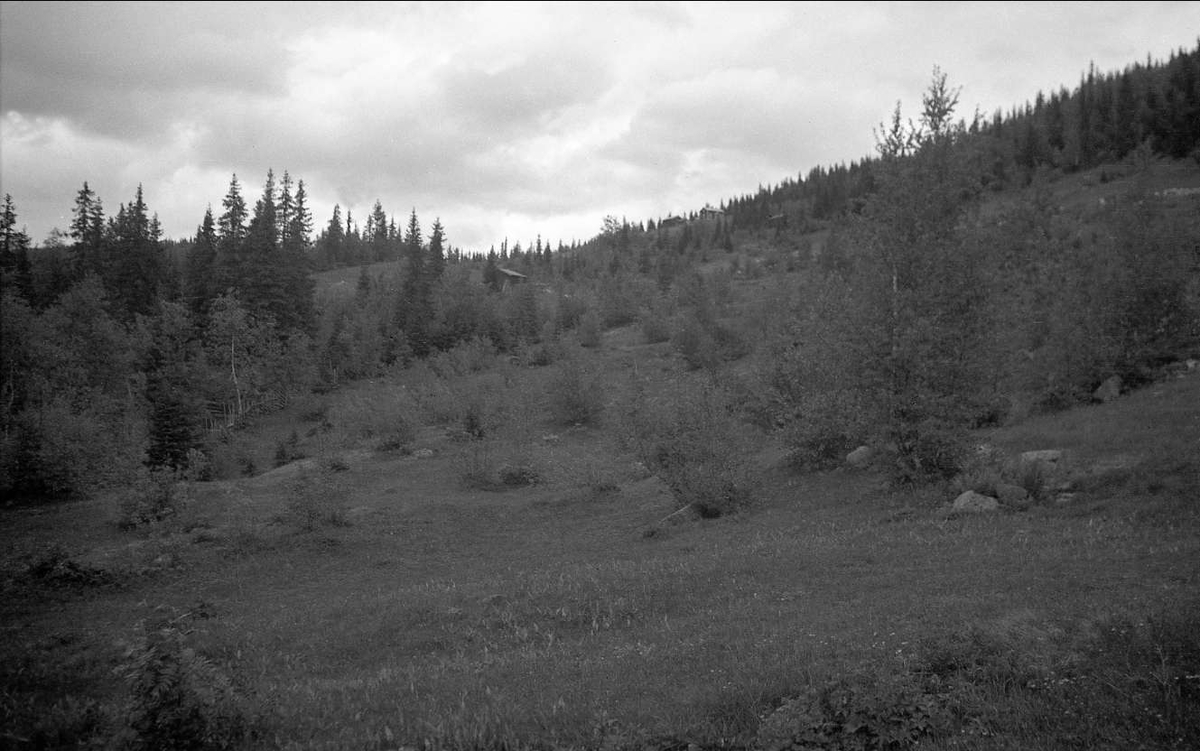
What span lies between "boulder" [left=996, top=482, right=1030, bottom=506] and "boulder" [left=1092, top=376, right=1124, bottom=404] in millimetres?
17949

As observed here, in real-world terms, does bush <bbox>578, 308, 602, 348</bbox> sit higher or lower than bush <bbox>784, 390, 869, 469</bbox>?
higher

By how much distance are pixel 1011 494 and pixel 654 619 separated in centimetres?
1216

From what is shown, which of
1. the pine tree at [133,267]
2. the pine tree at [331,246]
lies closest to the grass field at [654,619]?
the pine tree at [133,267]

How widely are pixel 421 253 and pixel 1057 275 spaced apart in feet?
256

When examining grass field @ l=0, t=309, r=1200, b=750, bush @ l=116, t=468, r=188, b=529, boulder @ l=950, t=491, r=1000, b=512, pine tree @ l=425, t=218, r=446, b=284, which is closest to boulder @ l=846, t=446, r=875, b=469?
grass field @ l=0, t=309, r=1200, b=750

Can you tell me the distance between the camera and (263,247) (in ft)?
246

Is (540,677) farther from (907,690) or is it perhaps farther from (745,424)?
(745,424)

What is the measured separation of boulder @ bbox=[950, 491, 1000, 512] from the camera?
18.1 m

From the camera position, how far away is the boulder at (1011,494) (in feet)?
59.4

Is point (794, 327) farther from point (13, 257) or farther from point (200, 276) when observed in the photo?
point (200, 276)

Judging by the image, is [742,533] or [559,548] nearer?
[742,533]

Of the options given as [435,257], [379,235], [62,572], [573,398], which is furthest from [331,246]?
[62,572]

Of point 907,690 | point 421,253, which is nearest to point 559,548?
point 907,690

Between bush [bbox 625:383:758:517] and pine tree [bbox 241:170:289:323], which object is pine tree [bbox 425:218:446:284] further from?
bush [bbox 625:383:758:517]
